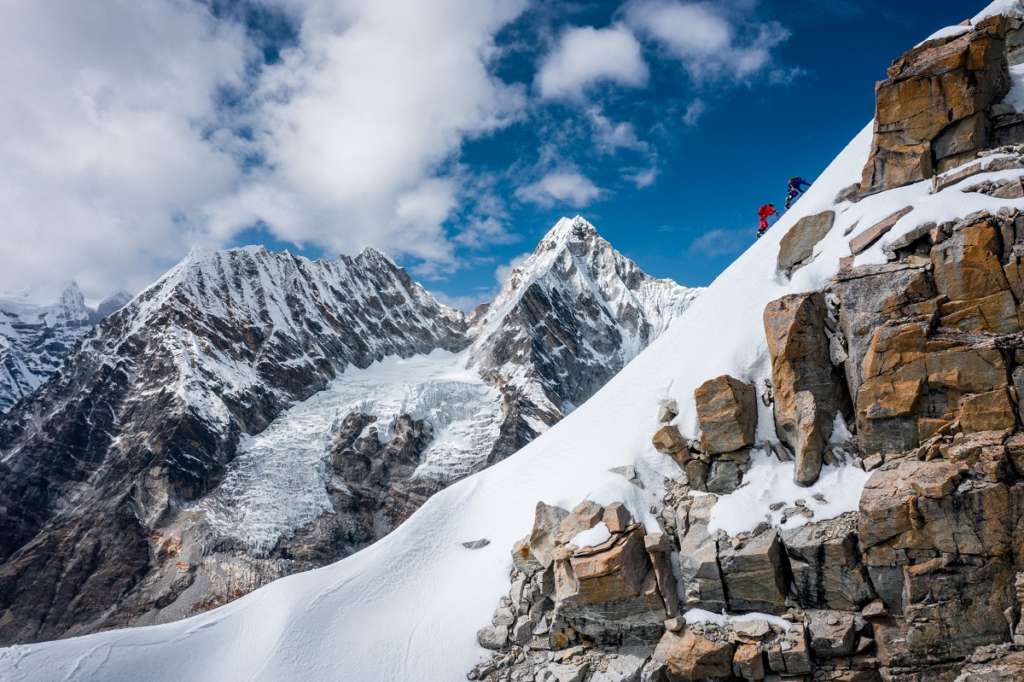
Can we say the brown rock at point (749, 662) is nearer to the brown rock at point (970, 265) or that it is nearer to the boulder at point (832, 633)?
the boulder at point (832, 633)

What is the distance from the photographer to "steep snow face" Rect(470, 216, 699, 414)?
127 metres

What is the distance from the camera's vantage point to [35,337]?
6609 inches

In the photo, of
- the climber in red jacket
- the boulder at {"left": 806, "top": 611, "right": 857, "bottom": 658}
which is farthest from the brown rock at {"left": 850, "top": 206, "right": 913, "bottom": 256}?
the climber in red jacket

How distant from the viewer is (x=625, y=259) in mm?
189000

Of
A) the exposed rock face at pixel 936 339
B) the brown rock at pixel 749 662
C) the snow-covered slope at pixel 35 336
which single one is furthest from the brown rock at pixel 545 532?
the snow-covered slope at pixel 35 336

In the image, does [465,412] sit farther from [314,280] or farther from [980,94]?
[980,94]

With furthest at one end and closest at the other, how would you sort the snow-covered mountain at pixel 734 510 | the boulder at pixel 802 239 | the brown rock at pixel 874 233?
1. the boulder at pixel 802 239
2. the brown rock at pixel 874 233
3. the snow-covered mountain at pixel 734 510

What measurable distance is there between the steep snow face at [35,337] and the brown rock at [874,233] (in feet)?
551

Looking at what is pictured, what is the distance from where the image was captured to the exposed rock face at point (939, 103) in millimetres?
19016

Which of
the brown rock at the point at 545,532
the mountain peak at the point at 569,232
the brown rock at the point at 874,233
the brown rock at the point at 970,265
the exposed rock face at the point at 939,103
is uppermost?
the mountain peak at the point at 569,232

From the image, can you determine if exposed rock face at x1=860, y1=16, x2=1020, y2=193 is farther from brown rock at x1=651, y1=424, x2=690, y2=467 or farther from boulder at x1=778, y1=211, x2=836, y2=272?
brown rock at x1=651, y1=424, x2=690, y2=467

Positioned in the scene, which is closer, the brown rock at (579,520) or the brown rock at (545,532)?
the brown rock at (579,520)

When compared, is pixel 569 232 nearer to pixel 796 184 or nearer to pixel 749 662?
pixel 796 184

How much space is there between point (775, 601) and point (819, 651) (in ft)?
4.82
